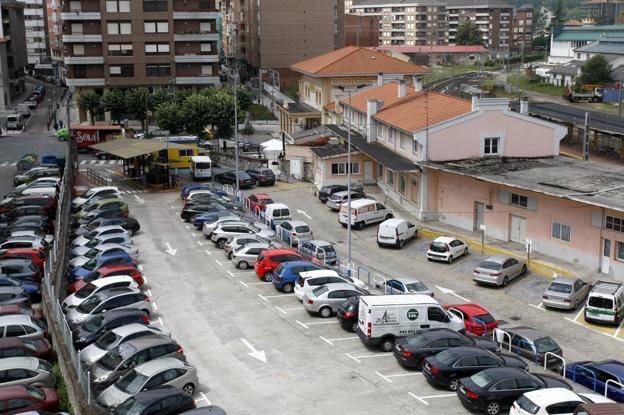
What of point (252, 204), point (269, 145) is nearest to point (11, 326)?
point (252, 204)

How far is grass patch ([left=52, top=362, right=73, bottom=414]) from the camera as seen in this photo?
2387cm

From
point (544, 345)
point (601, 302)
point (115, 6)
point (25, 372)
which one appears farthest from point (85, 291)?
point (115, 6)

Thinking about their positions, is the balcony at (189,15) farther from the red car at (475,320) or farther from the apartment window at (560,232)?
the red car at (475,320)

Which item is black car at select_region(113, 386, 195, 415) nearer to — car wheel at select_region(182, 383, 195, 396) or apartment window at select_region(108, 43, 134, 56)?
car wheel at select_region(182, 383, 195, 396)

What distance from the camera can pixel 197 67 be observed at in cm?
10444

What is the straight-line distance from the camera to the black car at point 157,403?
20.6 meters

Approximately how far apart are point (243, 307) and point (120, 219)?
15.6 m

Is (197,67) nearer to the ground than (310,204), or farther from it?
farther from it

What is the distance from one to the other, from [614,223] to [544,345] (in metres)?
12.2

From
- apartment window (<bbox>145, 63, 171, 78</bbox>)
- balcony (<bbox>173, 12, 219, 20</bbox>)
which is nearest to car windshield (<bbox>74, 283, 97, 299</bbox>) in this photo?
apartment window (<bbox>145, 63, 171, 78</bbox>)

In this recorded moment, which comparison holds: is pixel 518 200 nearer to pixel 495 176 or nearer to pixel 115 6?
pixel 495 176

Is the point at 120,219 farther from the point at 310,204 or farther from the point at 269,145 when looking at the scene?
the point at 269,145

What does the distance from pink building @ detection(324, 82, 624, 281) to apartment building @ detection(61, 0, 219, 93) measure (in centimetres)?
4894

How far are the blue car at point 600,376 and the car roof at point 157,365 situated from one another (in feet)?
41.1
